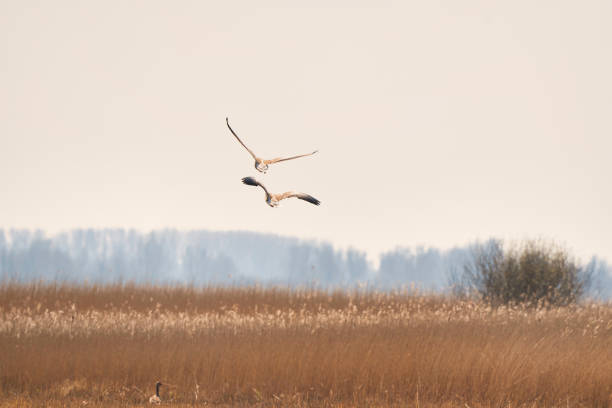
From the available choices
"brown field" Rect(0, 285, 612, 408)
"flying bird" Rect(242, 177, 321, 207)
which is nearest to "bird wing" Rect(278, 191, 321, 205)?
"flying bird" Rect(242, 177, 321, 207)

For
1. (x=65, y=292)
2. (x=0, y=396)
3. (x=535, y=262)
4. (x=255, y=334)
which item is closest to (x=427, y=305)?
(x=535, y=262)

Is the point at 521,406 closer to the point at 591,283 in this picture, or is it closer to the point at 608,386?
the point at 608,386

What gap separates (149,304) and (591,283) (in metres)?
15.9

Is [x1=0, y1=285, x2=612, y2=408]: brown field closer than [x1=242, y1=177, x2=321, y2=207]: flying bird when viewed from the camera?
No

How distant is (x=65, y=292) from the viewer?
24.6 metres

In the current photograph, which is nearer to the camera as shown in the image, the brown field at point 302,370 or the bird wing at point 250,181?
the bird wing at point 250,181

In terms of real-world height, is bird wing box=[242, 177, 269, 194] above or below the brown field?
above

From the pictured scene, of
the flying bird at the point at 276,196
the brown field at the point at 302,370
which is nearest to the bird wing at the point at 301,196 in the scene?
the flying bird at the point at 276,196

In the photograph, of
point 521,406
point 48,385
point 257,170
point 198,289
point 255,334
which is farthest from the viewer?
point 198,289

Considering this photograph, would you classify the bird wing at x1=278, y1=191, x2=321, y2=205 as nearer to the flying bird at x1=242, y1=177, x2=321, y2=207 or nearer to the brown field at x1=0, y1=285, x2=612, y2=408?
the flying bird at x1=242, y1=177, x2=321, y2=207

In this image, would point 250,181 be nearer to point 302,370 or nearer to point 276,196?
point 276,196

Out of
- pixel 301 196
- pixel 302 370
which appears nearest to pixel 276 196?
pixel 301 196

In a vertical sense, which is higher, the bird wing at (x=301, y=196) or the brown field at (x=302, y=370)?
the bird wing at (x=301, y=196)

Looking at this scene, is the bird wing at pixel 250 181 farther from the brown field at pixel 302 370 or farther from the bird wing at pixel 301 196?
the brown field at pixel 302 370
